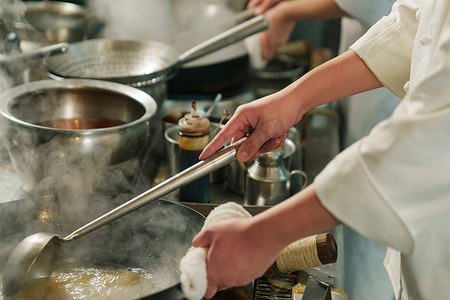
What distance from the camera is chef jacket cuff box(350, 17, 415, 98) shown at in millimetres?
1319

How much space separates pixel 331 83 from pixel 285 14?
108cm

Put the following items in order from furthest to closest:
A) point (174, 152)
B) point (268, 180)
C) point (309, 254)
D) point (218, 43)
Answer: point (218, 43) < point (174, 152) < point (268, 180) < point (309, 254)

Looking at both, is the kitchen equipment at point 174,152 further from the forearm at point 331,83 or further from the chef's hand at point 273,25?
the chef's hand at point 273,25

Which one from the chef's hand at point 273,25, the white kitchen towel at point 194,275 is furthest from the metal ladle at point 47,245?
the chef's hand at point 273,25

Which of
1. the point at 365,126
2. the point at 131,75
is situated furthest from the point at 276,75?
the point at 131,75

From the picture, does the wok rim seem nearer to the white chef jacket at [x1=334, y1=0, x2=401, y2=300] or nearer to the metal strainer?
the metal strainer

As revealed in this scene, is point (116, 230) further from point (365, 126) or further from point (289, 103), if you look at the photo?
point (365, 126)

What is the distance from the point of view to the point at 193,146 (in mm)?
1560

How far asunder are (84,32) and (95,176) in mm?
1175

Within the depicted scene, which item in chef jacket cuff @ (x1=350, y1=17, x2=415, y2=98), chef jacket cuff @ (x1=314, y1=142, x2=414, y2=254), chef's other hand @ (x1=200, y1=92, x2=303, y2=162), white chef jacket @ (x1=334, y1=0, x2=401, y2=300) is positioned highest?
chef jacket cuff @ (x1=350, y1=17, x2=415, y2=98)

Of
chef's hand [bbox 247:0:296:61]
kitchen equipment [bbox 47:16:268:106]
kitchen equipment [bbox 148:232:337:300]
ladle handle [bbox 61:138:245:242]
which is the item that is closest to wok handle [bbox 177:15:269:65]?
kitchen equipment [bbox 47:16:268:106]

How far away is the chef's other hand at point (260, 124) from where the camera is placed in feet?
4.16

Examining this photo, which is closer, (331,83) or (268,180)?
(331,83)

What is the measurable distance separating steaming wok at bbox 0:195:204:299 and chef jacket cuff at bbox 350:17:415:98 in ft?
2.01
